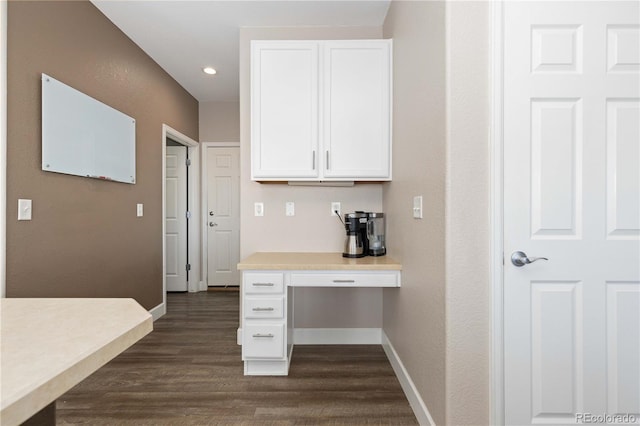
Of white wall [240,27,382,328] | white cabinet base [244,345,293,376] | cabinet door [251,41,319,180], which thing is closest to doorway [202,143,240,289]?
white wall [240,27,382,328]

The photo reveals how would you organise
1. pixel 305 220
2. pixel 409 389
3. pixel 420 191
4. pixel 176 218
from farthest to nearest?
pixel 176 218, pixel 305 220, pixel 409 389, pixel 420 191

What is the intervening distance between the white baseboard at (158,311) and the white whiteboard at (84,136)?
4.52ft

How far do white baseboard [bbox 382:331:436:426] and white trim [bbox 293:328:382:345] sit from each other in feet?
0.72

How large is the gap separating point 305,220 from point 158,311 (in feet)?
6.57

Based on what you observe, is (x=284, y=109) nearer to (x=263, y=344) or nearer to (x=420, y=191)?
(x=420, y=191)

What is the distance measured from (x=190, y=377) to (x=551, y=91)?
263cm

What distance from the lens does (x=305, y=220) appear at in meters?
2.80

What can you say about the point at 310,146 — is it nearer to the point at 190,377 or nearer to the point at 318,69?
the point at 318,69

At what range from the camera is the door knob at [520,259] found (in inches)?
54.1

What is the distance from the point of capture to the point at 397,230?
229 cm

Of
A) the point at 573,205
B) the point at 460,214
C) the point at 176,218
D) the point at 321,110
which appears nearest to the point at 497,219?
the point at 460,214

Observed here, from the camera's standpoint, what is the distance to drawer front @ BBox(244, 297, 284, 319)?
2.18 meters

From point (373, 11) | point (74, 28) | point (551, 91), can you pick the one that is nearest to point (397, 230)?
point (551, 91)

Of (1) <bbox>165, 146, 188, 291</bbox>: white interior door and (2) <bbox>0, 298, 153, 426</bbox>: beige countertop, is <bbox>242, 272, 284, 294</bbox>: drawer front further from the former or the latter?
(1) <bbox>165, 146, 188, 291</bbox>: white interior door
